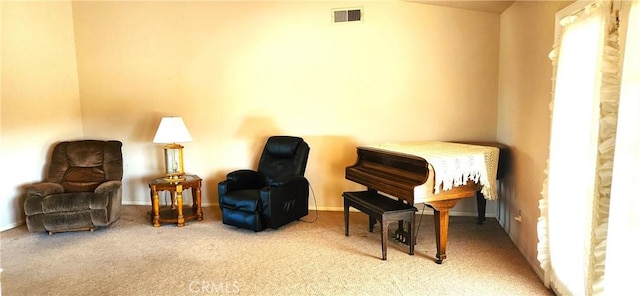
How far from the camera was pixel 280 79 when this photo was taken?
4469 millimetres

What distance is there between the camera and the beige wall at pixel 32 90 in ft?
13.0

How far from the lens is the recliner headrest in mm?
4125

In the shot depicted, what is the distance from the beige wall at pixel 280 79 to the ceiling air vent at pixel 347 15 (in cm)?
7

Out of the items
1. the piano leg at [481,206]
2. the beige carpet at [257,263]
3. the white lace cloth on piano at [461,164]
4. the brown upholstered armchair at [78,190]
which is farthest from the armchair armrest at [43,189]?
the piano leg at [481,206]

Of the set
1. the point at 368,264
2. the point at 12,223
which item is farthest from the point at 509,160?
the point at 12,223

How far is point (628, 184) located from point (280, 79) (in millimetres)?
3552

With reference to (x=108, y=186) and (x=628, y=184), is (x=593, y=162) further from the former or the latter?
(x=108, y=186)

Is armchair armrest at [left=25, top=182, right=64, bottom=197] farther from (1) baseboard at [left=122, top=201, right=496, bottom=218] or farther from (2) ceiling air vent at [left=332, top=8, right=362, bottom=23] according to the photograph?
(2) ceiling air vent at [left=332, top=8, right=362, bottom=23]

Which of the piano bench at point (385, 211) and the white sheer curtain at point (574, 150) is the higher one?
the white sheer curtain at point (574, 150)

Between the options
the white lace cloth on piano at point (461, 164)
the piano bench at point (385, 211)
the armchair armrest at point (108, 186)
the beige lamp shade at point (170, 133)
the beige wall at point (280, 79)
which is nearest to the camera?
the white lace cloth on piano at point (461, 164)

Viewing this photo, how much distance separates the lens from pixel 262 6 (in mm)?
4406

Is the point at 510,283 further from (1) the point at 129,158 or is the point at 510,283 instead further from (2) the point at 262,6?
(1) the point at 129,158

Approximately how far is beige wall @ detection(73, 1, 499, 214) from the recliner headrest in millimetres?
344

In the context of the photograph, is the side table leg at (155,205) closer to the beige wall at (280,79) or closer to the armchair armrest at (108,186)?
the armchair armrest at (108,186)
